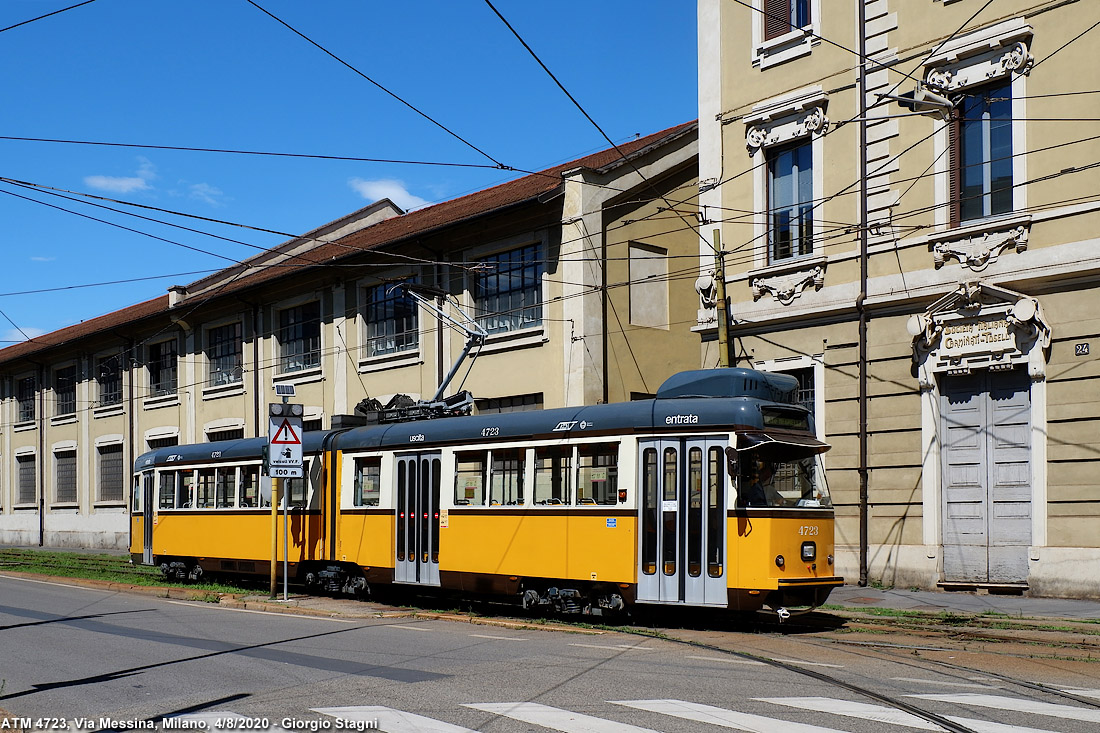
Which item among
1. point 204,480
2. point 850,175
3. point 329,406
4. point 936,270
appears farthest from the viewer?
point 329,406

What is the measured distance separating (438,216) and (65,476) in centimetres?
2368

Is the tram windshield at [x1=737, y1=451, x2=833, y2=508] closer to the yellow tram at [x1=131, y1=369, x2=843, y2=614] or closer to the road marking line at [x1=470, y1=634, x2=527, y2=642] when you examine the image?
the yellow tram at [x1=131, y1=369, x2=843, y2=614]

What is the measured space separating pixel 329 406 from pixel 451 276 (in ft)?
21.0

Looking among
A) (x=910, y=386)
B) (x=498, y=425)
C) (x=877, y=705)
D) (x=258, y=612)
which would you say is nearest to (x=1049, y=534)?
(x=910, y=386)

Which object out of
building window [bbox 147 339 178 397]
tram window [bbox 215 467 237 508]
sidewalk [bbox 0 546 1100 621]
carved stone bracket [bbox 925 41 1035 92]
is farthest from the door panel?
building window [bbox 147 339 178 397]

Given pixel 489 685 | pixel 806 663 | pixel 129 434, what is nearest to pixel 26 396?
pixel 129 434

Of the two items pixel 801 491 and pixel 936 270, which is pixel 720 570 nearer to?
pixel 801 491

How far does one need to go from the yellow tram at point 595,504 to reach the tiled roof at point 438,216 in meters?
8.83

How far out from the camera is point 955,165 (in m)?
18.7

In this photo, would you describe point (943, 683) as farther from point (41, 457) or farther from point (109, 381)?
point (41, 457)

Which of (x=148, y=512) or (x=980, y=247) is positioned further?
(x=148, y=512)

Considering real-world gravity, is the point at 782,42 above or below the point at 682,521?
above

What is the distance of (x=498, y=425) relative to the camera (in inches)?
652

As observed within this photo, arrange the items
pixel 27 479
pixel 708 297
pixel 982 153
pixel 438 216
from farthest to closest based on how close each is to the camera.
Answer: pixel 27 479, pixel 438 216, pixel 708 297, pixel 982 153
